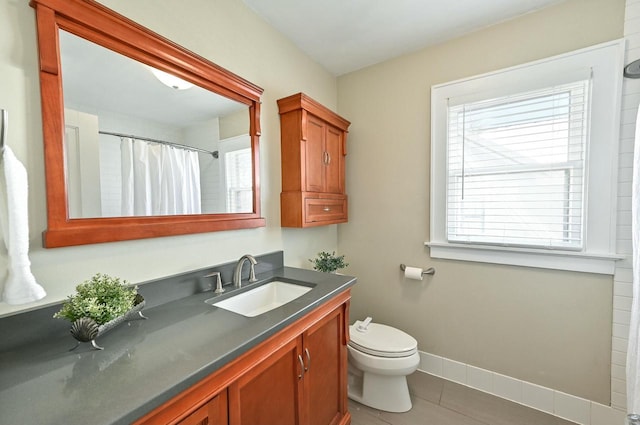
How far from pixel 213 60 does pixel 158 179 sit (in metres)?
0.74

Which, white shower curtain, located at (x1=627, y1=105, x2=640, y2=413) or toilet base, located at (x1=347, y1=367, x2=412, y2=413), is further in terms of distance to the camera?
toilet base, located at (x1=347, y1=367, x2=412, y2=413)

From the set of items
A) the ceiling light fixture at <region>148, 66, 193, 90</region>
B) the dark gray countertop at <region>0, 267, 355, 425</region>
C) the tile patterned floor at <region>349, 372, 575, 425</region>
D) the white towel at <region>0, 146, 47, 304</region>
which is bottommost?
the tile patterned floor at <region>349, 372, 575, 425</region>

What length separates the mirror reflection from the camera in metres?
0.93

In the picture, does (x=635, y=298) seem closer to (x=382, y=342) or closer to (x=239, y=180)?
(x=382, y=342)

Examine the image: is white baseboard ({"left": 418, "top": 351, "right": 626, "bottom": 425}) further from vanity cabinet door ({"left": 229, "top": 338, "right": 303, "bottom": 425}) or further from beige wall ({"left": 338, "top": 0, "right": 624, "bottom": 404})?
vanity cabinet door ({"left": 229, "top": 338, "right": 303, "bottom": 425})

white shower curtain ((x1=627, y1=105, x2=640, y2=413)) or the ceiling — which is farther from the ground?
the ceiling

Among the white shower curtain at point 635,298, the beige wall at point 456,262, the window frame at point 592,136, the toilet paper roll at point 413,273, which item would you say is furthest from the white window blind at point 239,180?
the white shower curtain at point 635,298

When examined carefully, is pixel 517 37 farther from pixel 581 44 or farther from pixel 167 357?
pixel 167 357

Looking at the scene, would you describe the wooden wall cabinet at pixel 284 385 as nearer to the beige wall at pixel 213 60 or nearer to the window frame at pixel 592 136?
the beige wall at pixel 213 60

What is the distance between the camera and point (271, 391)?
96cm

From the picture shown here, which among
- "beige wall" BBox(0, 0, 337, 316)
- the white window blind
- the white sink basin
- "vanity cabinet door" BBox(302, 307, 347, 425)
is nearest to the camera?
"beige wall" BBox(0, 0, 337, 316)

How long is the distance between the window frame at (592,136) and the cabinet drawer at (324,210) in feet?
3.53

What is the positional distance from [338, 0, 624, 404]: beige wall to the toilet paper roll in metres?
0.08

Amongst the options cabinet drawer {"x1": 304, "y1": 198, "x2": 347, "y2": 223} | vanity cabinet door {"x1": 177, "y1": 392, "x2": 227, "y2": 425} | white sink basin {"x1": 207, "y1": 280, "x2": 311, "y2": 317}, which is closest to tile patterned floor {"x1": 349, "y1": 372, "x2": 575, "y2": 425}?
white sink basin {"x1": 207, "y1": 280, "x2": 311, "y2": 317}
